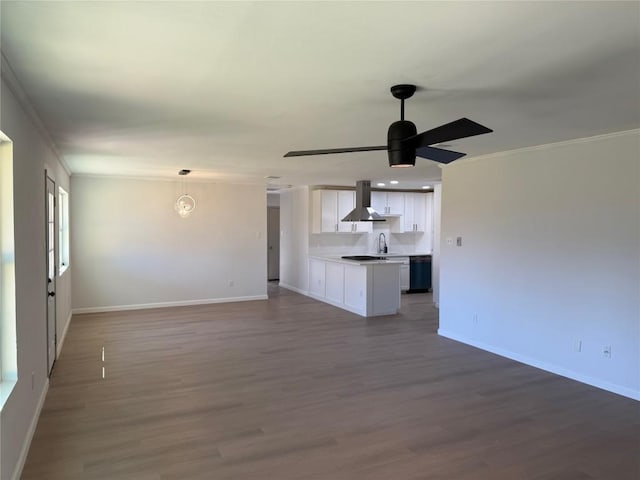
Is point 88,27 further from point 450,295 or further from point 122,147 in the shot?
point 450,295

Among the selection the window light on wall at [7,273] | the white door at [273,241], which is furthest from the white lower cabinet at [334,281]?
the window light on wall at [7,273]

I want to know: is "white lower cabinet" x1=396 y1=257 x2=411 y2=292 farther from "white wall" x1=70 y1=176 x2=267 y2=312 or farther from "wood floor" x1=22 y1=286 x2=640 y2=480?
"wood floor" x1=22 y1=286 x2=640 y2=480

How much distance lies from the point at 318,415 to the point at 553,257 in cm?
293

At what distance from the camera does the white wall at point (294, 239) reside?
942cm

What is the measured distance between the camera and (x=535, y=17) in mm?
1795

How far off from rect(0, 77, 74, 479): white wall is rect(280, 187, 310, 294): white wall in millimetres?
5906

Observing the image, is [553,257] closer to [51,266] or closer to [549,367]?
[549,367]

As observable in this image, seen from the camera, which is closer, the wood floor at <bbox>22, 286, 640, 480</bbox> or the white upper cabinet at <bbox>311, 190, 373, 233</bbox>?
the wood floor at <bbox>22, 286, 640, 480</bbox>

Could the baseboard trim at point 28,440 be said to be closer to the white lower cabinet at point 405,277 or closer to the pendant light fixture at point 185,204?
the pendant light fixture at point 185,204

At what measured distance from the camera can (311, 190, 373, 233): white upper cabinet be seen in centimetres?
913

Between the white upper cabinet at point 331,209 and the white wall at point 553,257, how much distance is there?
3.61 meters

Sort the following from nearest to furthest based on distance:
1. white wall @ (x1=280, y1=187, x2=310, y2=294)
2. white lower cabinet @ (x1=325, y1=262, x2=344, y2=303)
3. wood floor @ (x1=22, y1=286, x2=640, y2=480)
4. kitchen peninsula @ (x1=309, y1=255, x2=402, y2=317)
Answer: wood floor @ (x1=22, y1=286, x2=640, y2=480) < kitchen peninsula @ (x1=309, y1=255, x2=402, y2=317) < white lower cabinet @ (x1=325, y1=262, x2=344, y2=303) < white wall @ (x1=280, y1=187, x2=310, y2=294)

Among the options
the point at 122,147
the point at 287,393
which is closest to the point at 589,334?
the point at 287,393

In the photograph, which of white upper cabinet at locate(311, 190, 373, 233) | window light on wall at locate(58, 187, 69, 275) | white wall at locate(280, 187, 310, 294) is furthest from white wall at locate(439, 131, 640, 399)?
window light on wall at locate(58, 187, 69, 275)
